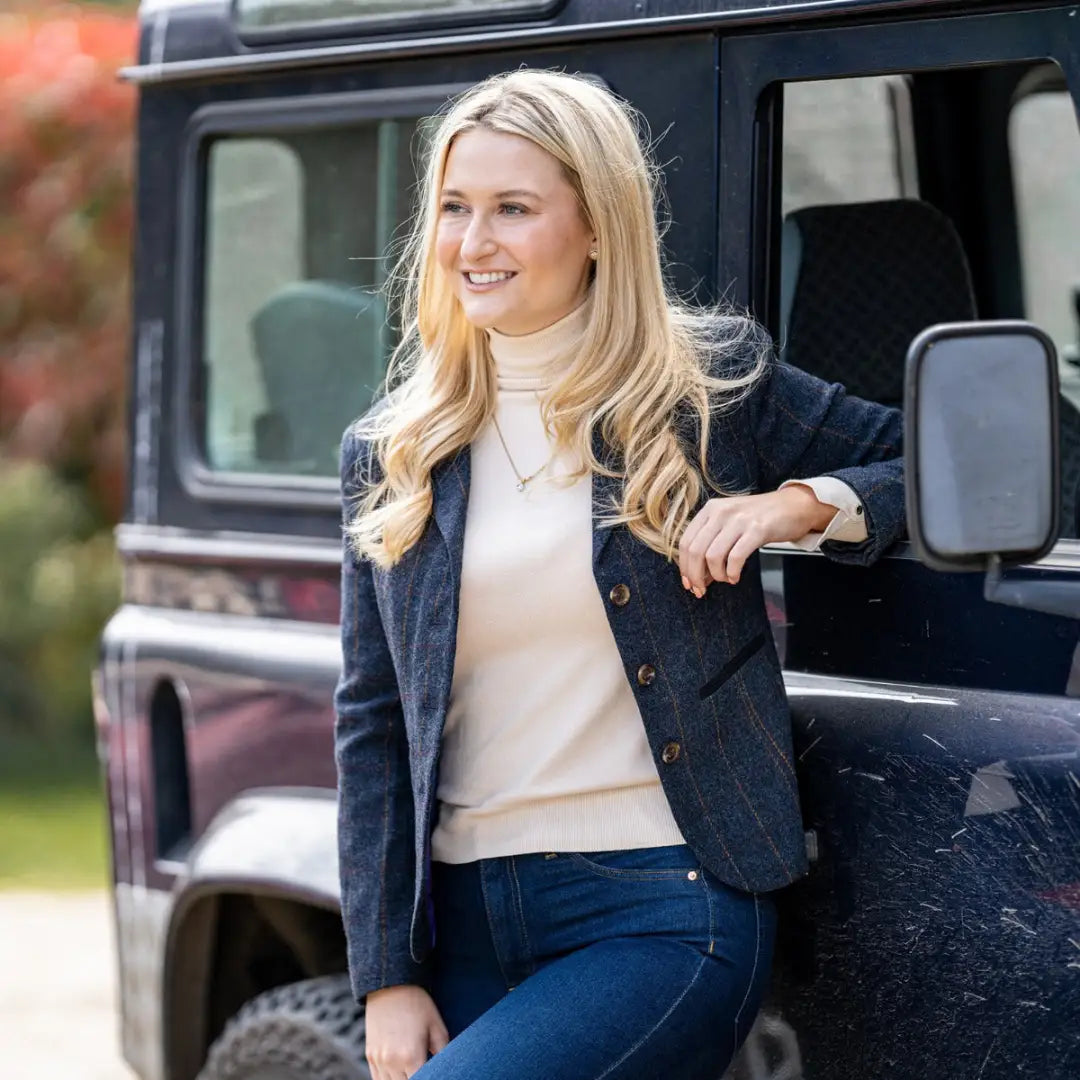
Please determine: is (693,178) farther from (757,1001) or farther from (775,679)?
(757,1001)

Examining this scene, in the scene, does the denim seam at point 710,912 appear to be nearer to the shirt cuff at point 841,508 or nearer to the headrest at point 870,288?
the shirt cuff at point 841,508

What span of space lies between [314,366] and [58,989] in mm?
3554

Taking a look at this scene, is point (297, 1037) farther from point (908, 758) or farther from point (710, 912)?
point (908, 758)

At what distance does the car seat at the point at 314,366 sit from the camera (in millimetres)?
3182

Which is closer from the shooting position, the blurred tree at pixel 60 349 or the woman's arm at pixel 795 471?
the woman's arm at pixel 795 471

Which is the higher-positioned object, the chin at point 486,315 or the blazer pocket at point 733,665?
the chin at point 486,315

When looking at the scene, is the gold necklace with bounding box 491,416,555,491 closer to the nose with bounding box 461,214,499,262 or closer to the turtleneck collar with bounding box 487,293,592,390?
the turtleneck collar with bounding box 487,293,592,390

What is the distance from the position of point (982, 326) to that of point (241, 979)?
2.00 metres

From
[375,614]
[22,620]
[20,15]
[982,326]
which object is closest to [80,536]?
[22,620]

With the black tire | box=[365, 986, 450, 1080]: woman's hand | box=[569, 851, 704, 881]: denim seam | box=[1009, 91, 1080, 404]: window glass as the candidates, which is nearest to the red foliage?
→ box=[1009, 91, 1080, 404]: window glass

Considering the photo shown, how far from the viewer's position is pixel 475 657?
2.41 meters

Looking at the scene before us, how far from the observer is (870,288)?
2912 millimetres

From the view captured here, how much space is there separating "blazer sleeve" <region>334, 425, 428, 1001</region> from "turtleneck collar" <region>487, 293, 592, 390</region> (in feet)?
0.84

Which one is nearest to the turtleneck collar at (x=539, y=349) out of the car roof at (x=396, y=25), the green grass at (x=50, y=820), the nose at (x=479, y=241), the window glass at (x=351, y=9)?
the nose at (x=479, y=241)
